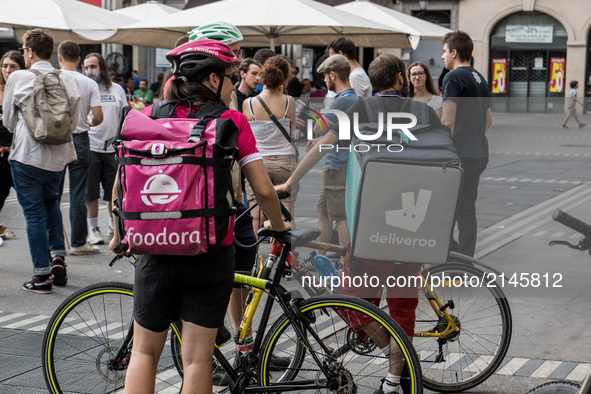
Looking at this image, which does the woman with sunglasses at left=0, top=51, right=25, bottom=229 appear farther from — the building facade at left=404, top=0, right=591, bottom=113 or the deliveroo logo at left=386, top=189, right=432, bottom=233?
the building facade at left=404, top=0, right=591, bottom=113

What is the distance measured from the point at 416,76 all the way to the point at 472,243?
2121 millimetres

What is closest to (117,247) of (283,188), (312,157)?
(283,188)

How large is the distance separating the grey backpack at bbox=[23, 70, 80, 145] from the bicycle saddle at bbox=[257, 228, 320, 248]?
123 inches

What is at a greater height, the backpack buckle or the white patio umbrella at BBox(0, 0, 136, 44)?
the white patio umbrella at BBox(0, 0, 136, 44)

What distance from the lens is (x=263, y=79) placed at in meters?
6.52

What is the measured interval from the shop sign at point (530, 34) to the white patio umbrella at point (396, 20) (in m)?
17.8

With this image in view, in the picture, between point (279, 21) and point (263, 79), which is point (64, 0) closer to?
point (279, 21)

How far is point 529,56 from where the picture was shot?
110ft

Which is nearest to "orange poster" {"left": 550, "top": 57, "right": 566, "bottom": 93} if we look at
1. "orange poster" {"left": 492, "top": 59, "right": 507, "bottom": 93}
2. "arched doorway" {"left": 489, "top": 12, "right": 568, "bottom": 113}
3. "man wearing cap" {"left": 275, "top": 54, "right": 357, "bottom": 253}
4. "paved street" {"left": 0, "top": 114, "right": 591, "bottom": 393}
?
"arched doorway" {"left": 489, "top": 12, "right": 568, "bottom": 113}

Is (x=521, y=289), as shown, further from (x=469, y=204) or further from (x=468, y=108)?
(x=468, y=108)

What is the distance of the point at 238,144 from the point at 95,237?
540 centimetres

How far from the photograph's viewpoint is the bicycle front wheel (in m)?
→ 3.43

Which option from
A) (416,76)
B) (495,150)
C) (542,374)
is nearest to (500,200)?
(495,150)

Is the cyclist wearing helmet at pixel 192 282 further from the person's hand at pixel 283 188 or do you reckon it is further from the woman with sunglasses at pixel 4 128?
the woman with sunglasses at pixel 4 128
